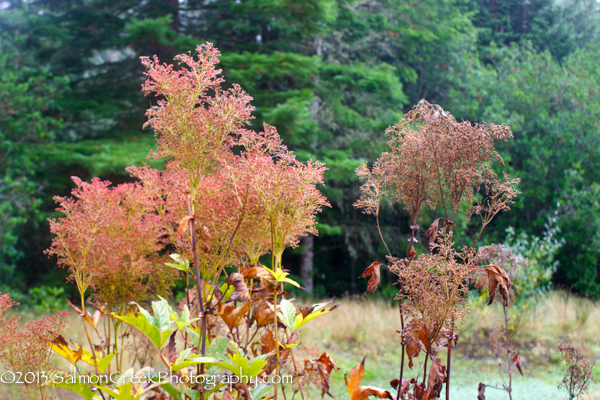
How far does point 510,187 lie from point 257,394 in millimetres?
1160

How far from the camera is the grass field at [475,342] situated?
4590 millimetres

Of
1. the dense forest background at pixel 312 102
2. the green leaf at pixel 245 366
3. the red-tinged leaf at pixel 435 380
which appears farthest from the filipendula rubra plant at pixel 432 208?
the dense forest background at pixel 312 102

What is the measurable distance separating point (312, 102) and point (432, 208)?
303 inches

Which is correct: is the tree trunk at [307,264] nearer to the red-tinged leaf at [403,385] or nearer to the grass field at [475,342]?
the grass field at [475,342]

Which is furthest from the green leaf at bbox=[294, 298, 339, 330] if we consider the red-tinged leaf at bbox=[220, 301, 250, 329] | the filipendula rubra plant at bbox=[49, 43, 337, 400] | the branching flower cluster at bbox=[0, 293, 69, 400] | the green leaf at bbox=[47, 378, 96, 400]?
the branching flower cluster at bbox=[0, 293, 69, 400]

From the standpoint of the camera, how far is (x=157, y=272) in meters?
1.94

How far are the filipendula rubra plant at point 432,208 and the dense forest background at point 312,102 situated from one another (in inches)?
182

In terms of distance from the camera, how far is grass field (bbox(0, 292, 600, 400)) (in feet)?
15.1

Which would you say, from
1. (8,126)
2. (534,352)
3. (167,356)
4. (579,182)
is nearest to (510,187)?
(167,356)

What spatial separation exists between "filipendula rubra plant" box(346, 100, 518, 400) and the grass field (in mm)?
2870

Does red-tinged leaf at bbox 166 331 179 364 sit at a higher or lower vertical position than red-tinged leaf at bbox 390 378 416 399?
higher

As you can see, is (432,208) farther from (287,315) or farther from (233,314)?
(233,314)

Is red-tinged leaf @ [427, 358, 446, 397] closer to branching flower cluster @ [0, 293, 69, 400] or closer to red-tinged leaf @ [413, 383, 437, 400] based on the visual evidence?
red-tinged leaf @ [413, 383, 437, 400]

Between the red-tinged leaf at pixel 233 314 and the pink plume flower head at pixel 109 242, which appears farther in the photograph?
the pink plume flower head at pixel 109 242
